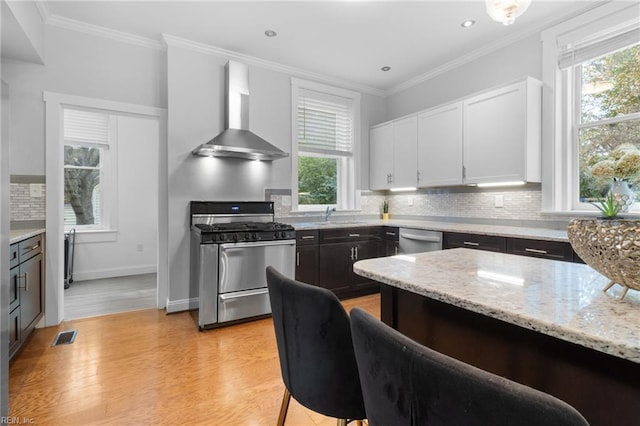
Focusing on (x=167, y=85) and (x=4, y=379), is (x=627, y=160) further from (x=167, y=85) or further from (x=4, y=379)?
(x=167, y=85)

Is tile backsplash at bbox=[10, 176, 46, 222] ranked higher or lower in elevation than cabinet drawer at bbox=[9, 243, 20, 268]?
higher

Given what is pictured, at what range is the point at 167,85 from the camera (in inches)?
133

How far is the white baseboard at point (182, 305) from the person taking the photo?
335 cm

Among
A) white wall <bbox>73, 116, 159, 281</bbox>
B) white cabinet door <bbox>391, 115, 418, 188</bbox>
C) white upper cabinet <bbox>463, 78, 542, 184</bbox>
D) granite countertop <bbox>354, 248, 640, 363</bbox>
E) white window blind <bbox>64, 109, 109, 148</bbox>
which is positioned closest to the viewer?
granite countertop <bbox>354, 248, 640, 363</bbox>

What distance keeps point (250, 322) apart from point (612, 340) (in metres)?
2.94

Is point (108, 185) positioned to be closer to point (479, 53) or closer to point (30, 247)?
point (30, 247)

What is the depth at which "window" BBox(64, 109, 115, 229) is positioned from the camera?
4.66m

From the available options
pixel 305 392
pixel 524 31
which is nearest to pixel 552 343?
pixel 305 392

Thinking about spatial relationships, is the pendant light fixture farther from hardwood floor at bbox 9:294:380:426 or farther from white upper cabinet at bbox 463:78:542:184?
hardwood floor at bbox 9:294:380:426

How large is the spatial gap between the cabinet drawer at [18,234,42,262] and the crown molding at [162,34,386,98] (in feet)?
7.26

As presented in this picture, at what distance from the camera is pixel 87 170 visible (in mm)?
4852

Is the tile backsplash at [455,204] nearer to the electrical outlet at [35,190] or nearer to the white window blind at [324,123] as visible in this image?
the white window blind at [324,123]

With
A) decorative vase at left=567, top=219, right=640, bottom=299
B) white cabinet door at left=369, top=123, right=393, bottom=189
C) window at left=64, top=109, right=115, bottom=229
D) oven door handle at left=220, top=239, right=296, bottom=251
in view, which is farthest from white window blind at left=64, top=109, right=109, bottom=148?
decorative vase at left=567, top=219, right=640, bottom=299

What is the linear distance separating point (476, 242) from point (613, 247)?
2.41 meters
